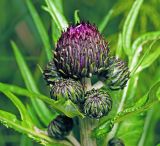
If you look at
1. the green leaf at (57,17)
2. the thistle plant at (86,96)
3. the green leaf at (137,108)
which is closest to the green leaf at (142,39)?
the thistle plant at (86,96)

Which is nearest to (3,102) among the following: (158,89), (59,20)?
(59,20)

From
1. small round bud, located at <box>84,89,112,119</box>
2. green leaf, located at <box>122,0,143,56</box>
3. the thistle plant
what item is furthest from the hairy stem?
green leaf, located at <box>122,0,143,56</box>

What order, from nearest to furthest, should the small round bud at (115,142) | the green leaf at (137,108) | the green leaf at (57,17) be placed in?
the green leaf at (137,108), the small round bud at (115,142), the green leaf at (57,17)

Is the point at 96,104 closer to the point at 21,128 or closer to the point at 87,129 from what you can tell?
the point at 87,129

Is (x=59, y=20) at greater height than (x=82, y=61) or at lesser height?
greater

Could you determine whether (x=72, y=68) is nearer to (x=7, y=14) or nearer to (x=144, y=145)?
(x=144, y=145)

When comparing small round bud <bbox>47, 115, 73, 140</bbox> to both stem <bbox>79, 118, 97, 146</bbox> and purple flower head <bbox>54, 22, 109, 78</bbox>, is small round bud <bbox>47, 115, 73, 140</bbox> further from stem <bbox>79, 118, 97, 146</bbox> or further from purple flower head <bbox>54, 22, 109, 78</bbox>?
purple flower head <bbox>54, 22, 109, 78</bbox>

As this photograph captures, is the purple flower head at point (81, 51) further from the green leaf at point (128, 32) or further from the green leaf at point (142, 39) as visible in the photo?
the green leaf at point (142, 39)
